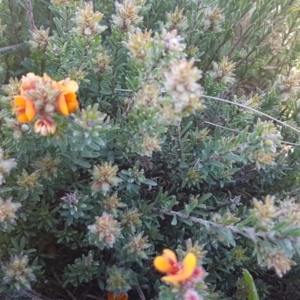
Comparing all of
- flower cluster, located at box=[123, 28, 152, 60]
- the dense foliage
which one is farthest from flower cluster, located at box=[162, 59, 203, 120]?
flower cluster, located at box=[123, 28, 152, 60]

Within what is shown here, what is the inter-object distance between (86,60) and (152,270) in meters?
0.91

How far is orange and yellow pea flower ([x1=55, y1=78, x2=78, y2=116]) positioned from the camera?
4.70 ft

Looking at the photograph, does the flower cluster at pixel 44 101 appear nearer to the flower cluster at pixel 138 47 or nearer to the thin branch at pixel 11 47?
the flower cluster at pixel 138 47

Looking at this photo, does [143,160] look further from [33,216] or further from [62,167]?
[33,216]

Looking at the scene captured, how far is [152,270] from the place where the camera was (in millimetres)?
2098

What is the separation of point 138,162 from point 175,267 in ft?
1.88

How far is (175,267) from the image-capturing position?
4.57 feet

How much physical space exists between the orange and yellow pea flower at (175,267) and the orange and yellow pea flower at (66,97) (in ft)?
1.63

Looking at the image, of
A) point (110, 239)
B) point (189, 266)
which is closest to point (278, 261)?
point (189, 266)

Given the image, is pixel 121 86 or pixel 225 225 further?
pixel 121 86

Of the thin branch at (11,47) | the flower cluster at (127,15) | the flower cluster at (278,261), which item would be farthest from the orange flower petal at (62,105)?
the thin branch at (11,47)

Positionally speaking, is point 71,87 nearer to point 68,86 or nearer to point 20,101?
point 68,86

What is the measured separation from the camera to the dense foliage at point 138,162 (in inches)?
58.6

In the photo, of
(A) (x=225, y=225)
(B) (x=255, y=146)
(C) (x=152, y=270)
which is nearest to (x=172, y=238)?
(C) (x=152, y=270)
